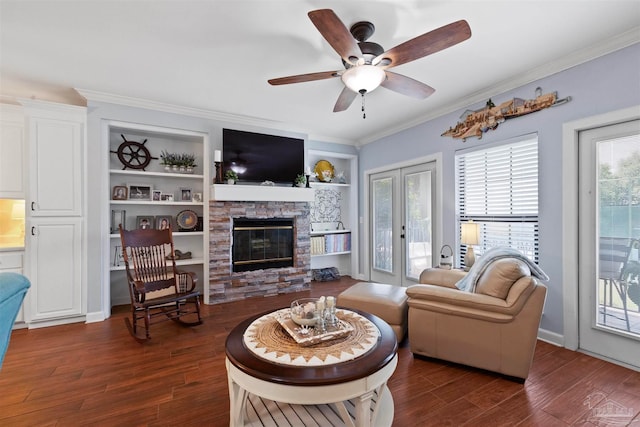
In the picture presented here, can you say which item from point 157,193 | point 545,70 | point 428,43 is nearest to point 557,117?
point 545,70

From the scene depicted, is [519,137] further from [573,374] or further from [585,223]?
[573,374]

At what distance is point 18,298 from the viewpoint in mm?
1117

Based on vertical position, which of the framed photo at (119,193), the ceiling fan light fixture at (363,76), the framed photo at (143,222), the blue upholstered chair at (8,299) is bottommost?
the blue upholstered chair at (8,299)

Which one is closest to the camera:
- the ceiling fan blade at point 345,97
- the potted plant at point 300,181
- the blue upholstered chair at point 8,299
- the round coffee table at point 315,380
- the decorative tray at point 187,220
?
the blue upholstered chair at point 8,299

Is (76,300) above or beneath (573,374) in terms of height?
above

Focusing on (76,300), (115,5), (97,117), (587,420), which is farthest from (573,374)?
(97,117)

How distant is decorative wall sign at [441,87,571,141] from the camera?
2.64m

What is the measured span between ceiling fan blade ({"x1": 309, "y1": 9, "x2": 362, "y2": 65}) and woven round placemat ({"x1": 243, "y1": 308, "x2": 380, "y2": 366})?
1.72 metres

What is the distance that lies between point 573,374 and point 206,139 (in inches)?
174

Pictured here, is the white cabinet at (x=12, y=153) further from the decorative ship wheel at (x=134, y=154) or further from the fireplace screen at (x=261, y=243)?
the fireplace screen at (x=261, y=243)

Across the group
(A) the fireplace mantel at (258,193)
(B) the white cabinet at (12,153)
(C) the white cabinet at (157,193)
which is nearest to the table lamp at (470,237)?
(A) the fireplace mantel at (258,193)

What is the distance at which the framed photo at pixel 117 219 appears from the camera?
12.1ft

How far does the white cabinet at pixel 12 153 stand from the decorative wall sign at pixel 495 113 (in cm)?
491

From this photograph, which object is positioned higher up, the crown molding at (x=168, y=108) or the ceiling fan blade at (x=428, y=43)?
the crown molding at (x=168, y=108)
